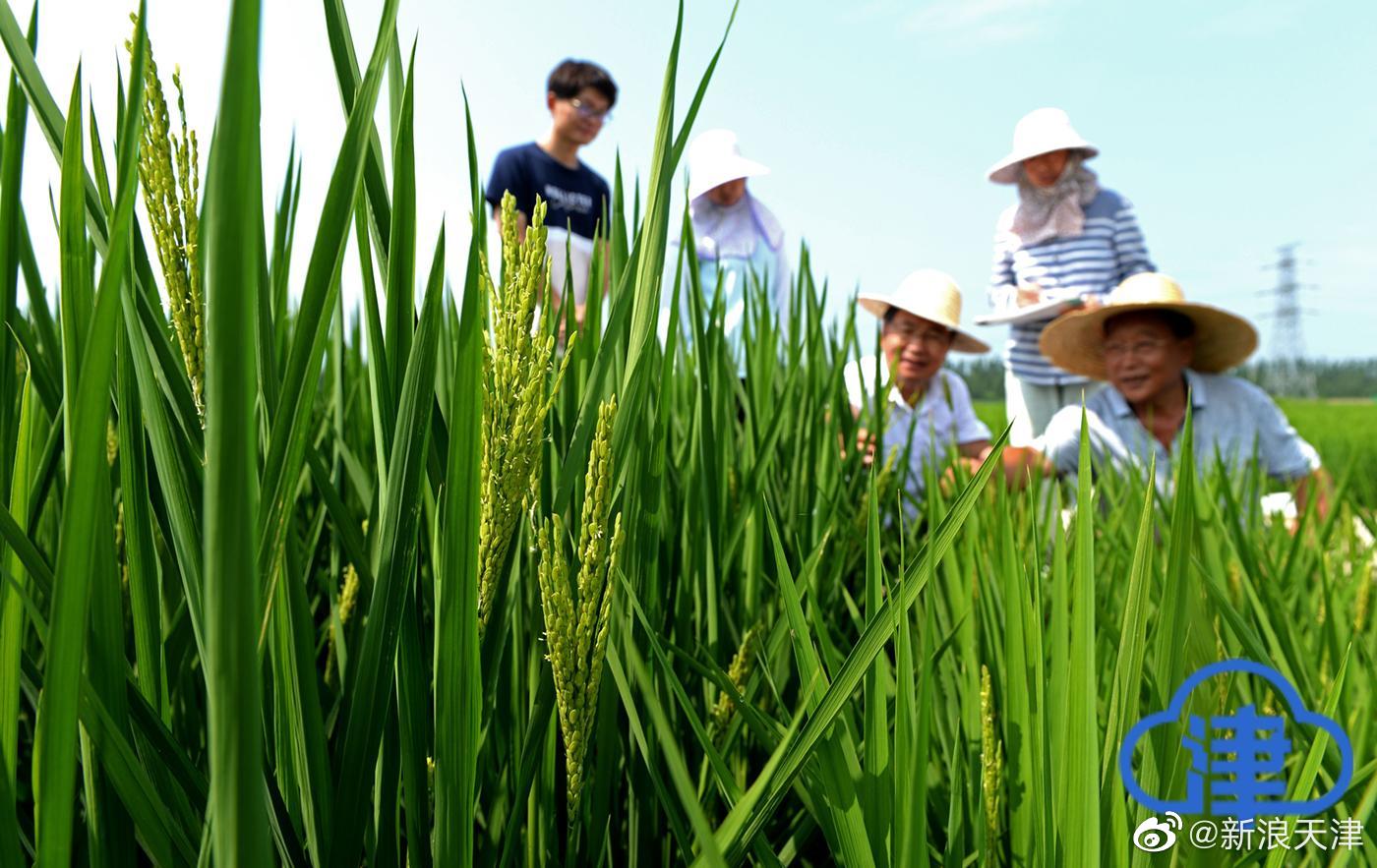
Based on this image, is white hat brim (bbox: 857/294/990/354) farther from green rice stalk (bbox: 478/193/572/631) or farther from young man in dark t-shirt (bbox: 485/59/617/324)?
green rice stalk (bbox: 478/193/572/631)

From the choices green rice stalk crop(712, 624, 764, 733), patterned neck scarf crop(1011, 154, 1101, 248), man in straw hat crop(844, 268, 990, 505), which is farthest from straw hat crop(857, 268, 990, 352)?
green rice stalk crop(712, 624, 764, 733)

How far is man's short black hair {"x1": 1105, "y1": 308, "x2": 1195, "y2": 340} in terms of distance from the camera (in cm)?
303

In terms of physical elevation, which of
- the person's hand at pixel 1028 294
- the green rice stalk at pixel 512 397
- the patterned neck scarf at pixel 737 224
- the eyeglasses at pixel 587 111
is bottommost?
the green rice stalk at pixel 512 397

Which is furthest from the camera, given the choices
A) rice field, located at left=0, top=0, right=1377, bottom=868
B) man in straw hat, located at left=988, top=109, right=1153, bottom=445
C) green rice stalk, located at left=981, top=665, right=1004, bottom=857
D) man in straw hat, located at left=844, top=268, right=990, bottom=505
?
man in straw hat, located at left=988, top=109, right=1153, bottom=445

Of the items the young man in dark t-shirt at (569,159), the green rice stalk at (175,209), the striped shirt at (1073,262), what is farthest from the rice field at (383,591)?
the striped shirt at (1073,262)

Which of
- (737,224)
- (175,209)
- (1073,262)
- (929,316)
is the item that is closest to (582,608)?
(175,209)

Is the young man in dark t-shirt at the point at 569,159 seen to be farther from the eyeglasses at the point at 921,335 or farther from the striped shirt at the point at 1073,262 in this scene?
the striped shirt at the point at 1073,262

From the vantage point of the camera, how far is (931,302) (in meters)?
3.28

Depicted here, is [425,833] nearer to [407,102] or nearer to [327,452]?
[407,102]

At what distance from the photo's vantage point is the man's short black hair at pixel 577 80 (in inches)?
151

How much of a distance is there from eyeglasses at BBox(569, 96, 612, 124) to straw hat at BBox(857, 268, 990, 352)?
1432 millimetres

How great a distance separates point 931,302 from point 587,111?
170 cm

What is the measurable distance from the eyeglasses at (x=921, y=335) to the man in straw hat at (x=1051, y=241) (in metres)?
0.55

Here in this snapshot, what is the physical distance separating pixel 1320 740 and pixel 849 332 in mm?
1275
